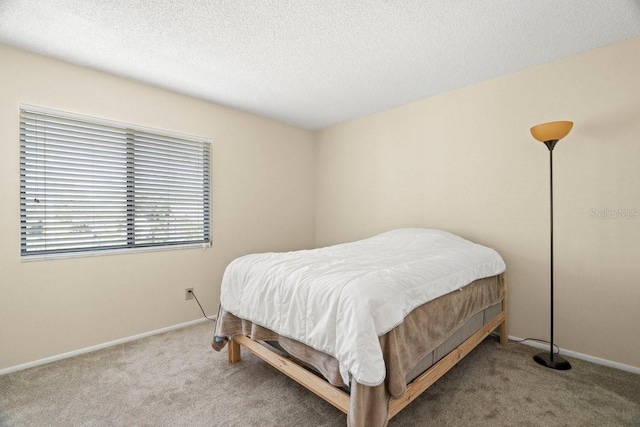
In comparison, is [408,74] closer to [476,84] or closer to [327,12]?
[476,84]

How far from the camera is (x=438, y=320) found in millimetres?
1613

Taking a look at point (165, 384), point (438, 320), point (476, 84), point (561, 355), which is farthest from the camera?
point (476, 84)

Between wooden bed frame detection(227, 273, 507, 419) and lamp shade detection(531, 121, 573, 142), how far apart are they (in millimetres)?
1416

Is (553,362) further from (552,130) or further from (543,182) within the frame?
(552,130)

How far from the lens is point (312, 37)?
6.60ft

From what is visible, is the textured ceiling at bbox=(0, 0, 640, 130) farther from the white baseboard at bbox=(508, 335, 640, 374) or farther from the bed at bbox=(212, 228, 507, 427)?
the white baseboard at bbox=(508, 335, 640, 374)

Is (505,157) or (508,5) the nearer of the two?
(508,5)

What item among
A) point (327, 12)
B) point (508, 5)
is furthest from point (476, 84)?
point (327, 12)

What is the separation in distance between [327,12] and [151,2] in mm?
1008

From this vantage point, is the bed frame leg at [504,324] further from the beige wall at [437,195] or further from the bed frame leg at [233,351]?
the bed frame leg at [233,351]

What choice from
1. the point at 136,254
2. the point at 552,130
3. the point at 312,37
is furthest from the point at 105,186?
the point at 552,130

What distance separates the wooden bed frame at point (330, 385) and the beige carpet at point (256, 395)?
18cm

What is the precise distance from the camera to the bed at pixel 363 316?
1236 mm

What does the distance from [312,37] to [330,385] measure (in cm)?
213
